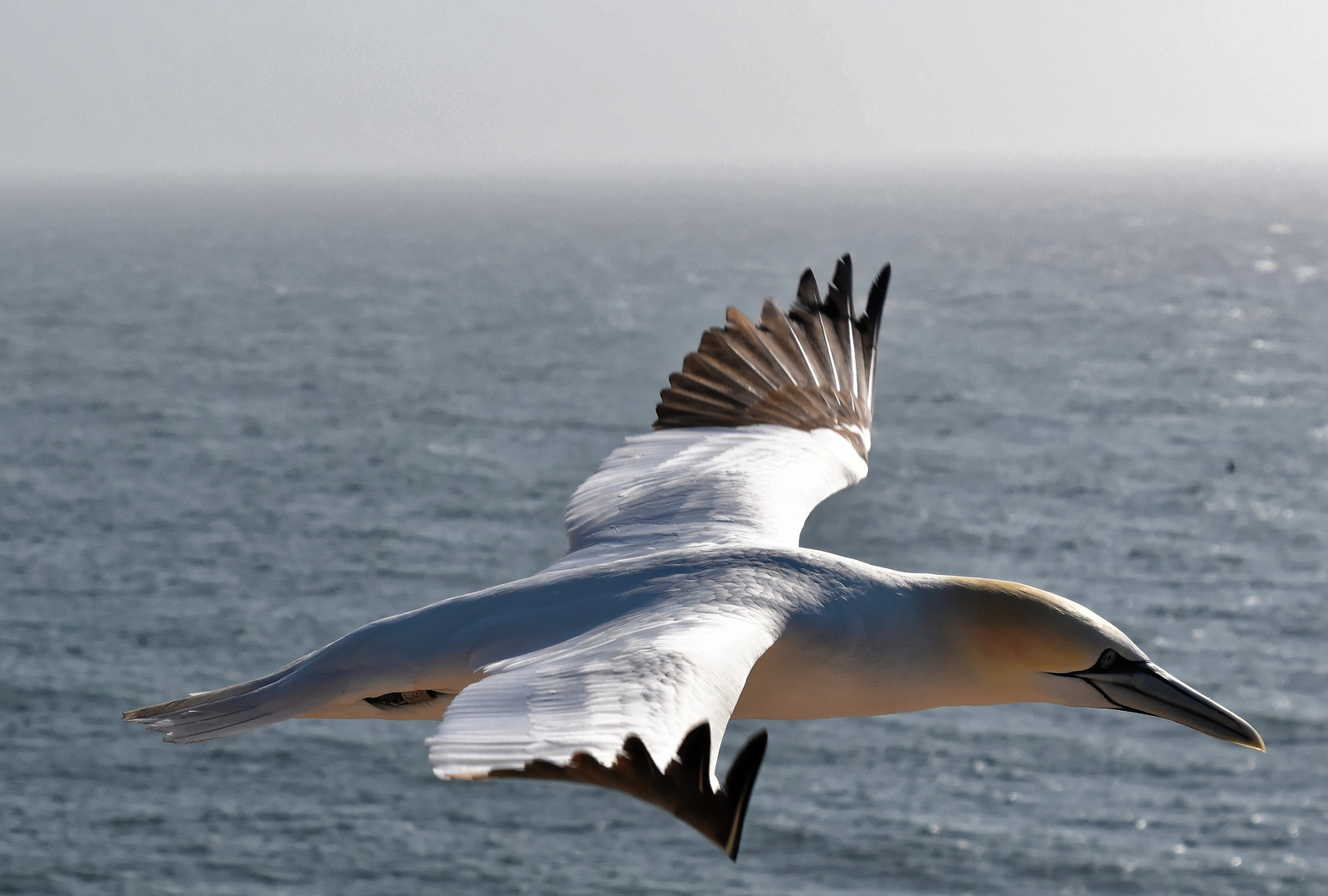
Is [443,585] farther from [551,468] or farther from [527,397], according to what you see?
[527,397]

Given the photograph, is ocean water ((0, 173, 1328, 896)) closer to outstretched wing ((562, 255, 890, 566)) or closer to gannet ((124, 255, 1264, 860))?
outstretched wing ((562, 255, 890, 566))

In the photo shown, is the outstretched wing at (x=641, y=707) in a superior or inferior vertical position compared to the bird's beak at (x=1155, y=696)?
superior

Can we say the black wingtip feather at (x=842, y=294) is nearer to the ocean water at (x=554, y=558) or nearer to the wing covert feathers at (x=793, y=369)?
the wing covert feathers at (x=793, y=369)

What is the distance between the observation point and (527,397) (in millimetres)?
85375

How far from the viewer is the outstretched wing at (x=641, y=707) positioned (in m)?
4.68

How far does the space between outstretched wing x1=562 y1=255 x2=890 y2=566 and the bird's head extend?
106cm

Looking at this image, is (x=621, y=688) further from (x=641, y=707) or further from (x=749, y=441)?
(x=749, y=441)

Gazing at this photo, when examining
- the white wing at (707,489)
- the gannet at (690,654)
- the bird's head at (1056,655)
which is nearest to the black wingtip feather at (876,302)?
the white wing at (707,489)

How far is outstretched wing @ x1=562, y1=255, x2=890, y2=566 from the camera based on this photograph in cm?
834

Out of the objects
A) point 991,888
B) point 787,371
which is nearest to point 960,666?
point 787,371

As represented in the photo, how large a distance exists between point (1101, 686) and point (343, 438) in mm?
73316

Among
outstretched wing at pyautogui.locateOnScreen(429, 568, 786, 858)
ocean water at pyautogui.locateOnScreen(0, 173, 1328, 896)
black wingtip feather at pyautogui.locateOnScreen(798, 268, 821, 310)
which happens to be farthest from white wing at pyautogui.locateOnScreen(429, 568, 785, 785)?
ocean water at pyautogui.locateOnScreen(0, 173, 1328, 896)

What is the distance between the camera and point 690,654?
224 inches

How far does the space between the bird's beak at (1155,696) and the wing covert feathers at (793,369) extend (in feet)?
9.95
